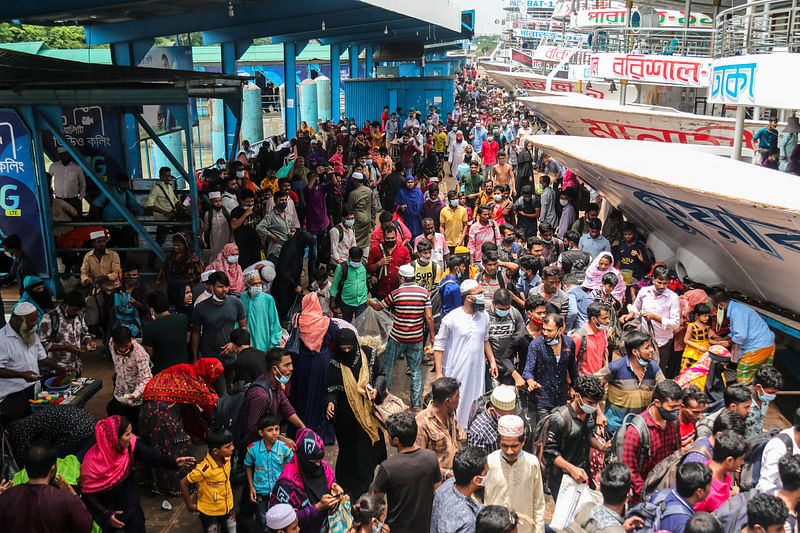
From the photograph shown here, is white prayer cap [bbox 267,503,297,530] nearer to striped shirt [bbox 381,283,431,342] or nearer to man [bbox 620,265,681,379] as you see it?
striped shirt [bbox 381,283,431,342]

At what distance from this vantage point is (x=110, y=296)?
788 cm

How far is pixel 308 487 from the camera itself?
461 centimetres

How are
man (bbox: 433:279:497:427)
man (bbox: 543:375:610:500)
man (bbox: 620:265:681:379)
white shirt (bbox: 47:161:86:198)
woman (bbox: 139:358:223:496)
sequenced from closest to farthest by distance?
1. man (bbox: 543:375:610:500)
2. woman (bbox: 139:358:223:496)
3. man (bbox: 433:279:497:427)
4. man (bbox: 620:265:681:379)
5. white shirt (bbox: 47:161:86:198)

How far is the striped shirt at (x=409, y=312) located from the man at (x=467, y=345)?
65 cm

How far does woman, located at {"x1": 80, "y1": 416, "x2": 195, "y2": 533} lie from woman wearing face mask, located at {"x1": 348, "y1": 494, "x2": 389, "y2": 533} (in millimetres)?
1656

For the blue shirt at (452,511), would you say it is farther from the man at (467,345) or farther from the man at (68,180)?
the man at (68,180)

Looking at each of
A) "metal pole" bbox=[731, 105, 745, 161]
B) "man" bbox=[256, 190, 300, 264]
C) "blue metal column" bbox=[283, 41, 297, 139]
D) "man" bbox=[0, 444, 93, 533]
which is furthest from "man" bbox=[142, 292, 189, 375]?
"blue metal column" bbox=[283, 41, 297, 139]

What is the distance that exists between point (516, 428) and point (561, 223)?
724 centimetres

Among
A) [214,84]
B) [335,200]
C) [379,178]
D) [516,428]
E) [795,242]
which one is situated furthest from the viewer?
[379,178]

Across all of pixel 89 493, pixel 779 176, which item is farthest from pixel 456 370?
pixel 779 176

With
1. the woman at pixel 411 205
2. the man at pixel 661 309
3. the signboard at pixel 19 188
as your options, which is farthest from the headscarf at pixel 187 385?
the woman at pixel 411 205

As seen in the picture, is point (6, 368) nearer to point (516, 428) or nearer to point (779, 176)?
point (516, 428)

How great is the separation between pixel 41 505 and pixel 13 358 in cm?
249

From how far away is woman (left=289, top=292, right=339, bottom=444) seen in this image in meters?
6.04
